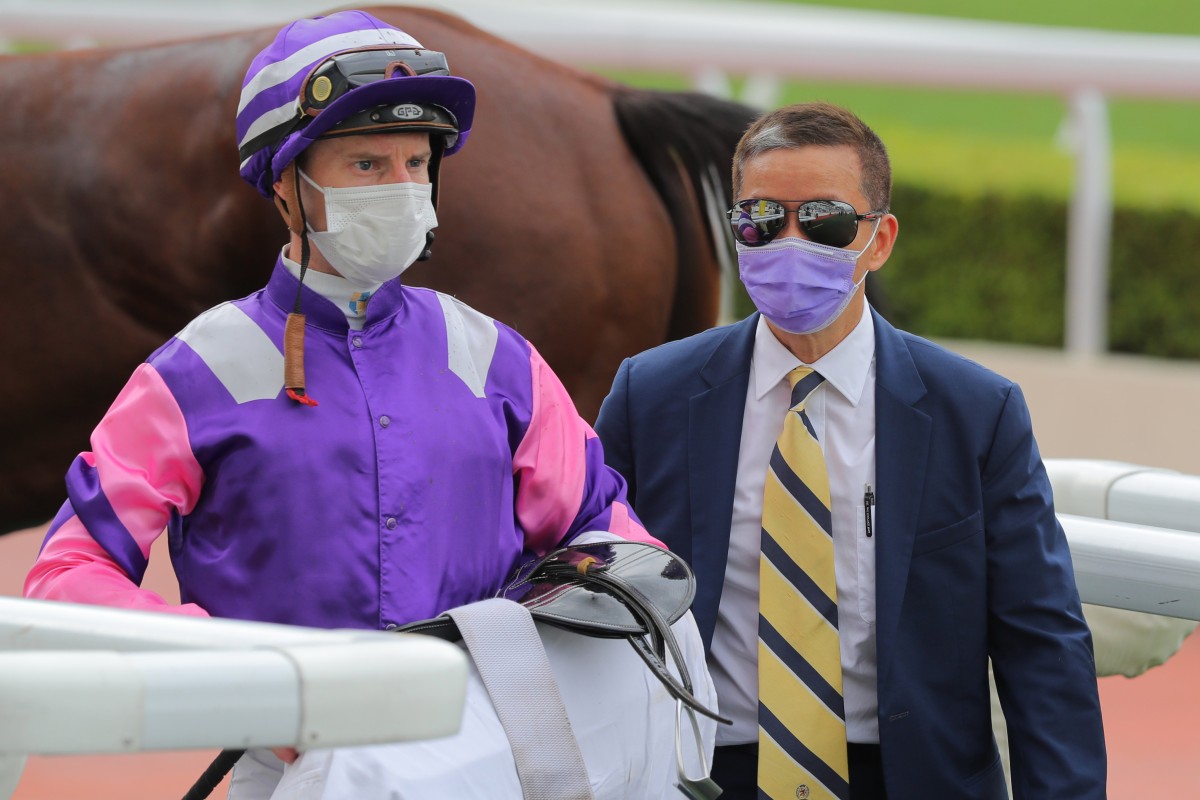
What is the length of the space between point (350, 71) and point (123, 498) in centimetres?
52

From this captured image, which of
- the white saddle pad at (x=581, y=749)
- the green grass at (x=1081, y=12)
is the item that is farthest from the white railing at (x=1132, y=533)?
the green grass at (x=1081, y=12)

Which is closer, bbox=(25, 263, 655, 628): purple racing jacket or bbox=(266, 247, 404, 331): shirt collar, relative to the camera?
bbox=(25, 263, 655, 628): purple racing jacket

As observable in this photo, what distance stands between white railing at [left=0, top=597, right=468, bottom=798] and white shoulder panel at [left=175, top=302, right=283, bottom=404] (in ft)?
1.75

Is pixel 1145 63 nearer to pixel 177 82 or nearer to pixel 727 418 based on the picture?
pixel 177 82

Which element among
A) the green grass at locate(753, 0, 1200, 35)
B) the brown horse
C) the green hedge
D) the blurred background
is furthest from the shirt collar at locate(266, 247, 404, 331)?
the green grass at locate(753, 0, 1200, 35)

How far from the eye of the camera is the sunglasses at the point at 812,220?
211 cm

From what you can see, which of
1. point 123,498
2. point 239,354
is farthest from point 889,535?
point 123,498

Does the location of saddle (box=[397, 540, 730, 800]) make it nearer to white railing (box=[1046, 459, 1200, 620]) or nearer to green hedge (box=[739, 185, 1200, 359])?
white railing (box=[1046, 459, 1200, 620])

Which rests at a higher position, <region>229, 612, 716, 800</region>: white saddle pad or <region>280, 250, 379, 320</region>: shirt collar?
<region>280, 250, 379, 320</region>: shirt collar

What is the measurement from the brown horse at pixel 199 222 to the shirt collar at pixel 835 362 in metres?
1.14

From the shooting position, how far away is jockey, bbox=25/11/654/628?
68.3 inches

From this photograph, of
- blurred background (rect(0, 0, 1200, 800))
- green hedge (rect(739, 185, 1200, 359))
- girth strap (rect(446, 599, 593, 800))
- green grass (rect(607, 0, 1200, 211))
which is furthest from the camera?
green grass (rect(607, 0, 1200, 211))

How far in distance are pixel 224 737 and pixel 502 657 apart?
549 millimetres

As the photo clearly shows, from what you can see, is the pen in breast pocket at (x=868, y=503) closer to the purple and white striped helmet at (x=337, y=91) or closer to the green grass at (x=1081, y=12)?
the purple and white striped helmet at (x=337, y=91)
